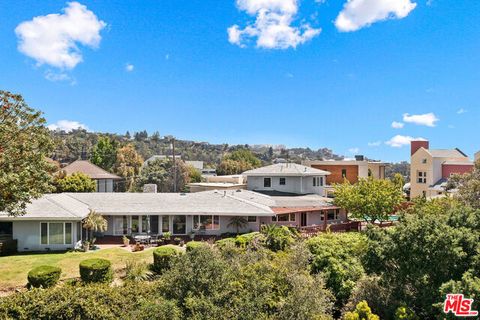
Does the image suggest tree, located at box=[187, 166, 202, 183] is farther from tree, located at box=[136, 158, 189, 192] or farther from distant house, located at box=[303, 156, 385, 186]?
distant house, located at box=[303, 156, 385, 186]

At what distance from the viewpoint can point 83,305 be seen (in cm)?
1418

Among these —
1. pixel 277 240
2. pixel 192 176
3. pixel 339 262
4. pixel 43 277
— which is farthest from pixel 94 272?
pixel 192 176

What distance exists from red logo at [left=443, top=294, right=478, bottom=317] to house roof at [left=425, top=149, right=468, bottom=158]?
4687cm

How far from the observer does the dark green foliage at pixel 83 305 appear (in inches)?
534

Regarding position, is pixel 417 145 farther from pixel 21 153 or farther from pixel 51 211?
pixel 21 153

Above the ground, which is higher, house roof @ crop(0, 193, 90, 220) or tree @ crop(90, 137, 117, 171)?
tree @ crop(90, 137, 117, 171)

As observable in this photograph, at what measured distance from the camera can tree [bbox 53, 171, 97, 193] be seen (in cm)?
4081

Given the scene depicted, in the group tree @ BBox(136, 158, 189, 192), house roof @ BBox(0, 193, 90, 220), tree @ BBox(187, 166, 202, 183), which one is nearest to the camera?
house roof @ BBox(0, 193, 90, 220)

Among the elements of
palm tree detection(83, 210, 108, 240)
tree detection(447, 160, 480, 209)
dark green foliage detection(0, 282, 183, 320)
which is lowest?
dark green foliage detection(0, 282, 183, 320)

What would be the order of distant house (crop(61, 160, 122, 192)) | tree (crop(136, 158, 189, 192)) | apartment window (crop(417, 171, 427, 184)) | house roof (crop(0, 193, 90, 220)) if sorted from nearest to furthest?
1. house roof (crop(0, 193, 90, 220))
2. distant house (crop(61, 160, 122, 192))
3. apartment window (crop(417, 171, 427, 184))
4. tree (crop(136, 158, 189, 192))

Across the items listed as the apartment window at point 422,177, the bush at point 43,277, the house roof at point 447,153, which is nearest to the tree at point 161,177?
the apartment window at point 422,177

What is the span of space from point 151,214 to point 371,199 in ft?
62.4

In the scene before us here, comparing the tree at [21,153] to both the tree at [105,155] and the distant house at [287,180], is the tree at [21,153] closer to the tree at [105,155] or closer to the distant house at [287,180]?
the distant house at [287,180]

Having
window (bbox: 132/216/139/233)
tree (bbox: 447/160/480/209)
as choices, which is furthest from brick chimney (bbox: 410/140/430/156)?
window (bbox: 132/216/139/233)
